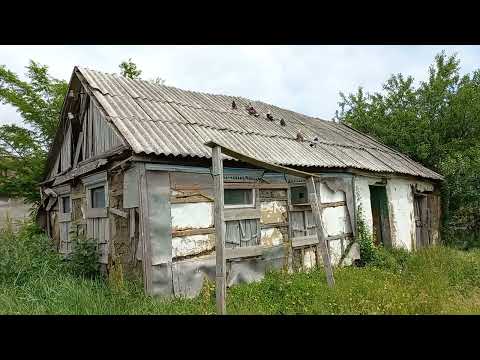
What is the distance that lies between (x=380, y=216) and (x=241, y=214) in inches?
232

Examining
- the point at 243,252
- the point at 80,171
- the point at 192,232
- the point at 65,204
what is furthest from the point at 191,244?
the point at 65,204

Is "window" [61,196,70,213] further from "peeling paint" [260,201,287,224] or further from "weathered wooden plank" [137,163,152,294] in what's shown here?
"peeling paint" [260,201,287,224]

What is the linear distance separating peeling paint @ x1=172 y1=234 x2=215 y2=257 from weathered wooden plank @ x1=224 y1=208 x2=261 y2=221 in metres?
0.53

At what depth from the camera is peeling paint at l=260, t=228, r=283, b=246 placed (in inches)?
307

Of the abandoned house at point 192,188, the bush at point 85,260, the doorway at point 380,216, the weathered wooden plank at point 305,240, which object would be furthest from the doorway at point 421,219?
the bush at point 85,260

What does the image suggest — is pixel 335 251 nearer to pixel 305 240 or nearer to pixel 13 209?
pixel 305 240

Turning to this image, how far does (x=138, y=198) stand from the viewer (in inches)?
252

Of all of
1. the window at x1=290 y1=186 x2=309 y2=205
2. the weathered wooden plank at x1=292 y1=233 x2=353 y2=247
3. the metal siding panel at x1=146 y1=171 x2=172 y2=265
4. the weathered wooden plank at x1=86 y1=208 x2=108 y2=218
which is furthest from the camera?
the window at x1=290 y1=186 x2=309 y2=205

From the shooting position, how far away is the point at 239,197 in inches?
298

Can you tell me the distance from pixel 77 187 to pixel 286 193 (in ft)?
17.0

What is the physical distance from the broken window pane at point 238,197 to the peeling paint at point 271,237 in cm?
73

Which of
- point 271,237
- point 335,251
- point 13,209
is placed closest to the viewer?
point 271,237

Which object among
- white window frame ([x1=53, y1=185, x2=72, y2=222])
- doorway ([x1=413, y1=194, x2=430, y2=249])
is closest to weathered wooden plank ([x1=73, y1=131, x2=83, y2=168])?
white window frame ([x1=53, y1=185, x2=72, y2=222])
